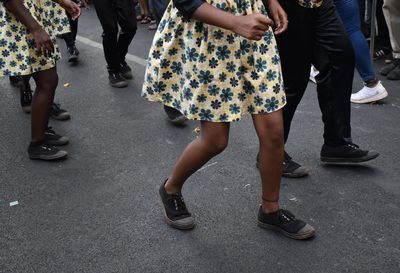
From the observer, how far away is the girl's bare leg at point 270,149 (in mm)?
2545

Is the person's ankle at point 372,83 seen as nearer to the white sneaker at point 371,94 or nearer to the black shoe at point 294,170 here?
the white sneaker at point 371,94

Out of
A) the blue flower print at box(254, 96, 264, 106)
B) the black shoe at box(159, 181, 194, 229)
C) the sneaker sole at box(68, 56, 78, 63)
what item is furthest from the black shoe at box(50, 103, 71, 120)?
the blue flower print at box(254, 96, 264, 106)

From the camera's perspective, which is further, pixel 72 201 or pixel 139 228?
pixel 72 201

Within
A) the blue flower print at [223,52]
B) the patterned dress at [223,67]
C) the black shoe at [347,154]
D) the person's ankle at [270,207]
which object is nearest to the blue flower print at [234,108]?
the patterned dress at [223,67]

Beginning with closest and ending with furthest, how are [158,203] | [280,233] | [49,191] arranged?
[280,233]
[158,203]
[49,191]

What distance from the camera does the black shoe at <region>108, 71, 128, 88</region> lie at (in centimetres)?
543

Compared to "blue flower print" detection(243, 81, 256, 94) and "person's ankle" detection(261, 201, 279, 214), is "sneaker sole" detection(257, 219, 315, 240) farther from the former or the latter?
"blue flower print" detection(243, 81, 256, 94)

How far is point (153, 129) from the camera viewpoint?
438 cm

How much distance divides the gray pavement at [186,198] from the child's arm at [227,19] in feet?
3.69

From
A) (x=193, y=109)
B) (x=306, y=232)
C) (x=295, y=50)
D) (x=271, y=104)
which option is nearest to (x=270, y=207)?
(x=306, y=232)

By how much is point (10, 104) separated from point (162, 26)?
311 cm

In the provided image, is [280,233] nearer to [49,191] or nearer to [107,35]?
[49,191]

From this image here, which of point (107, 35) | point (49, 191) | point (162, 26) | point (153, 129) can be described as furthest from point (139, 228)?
point (107, 35)

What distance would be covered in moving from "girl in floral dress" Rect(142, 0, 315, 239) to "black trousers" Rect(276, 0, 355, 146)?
47 cm
